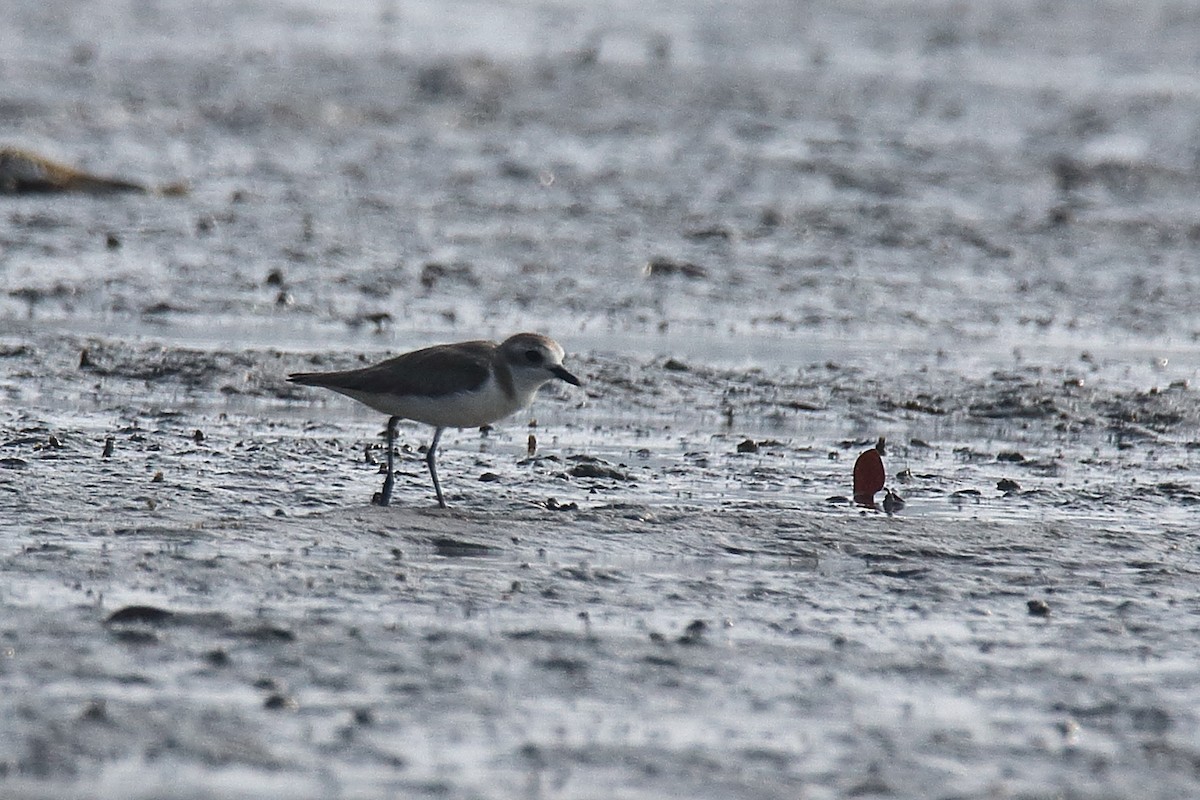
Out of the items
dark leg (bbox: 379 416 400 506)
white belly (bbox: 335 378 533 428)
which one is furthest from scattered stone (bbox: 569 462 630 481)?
dark leg (bbox: 379 416 400 506)

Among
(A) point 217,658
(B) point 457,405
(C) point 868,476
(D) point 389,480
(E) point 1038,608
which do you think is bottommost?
(A) point 217,658

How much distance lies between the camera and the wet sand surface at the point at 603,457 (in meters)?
5.33

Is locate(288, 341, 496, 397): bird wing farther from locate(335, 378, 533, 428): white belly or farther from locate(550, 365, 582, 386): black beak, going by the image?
locate(550, 365, 582, 386): black beak

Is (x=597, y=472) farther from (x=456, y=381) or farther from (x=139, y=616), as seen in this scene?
(x=139, y=616)

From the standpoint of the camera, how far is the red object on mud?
8.24 metres

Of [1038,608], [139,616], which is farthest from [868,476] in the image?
[139,616]

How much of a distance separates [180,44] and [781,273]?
1355 cm

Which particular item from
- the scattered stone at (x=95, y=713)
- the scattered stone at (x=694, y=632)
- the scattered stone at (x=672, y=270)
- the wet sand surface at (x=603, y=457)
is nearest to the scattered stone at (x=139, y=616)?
the wet sand surface at (x=603, y=457)

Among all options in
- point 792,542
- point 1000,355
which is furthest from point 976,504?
point 1000,355

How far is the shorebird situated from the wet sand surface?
0.35 m

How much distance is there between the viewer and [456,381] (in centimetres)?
796

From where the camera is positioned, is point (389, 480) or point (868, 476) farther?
point (868, 476)

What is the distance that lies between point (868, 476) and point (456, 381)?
1.82 metres

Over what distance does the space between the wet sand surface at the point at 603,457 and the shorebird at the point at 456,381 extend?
13.8 inches
